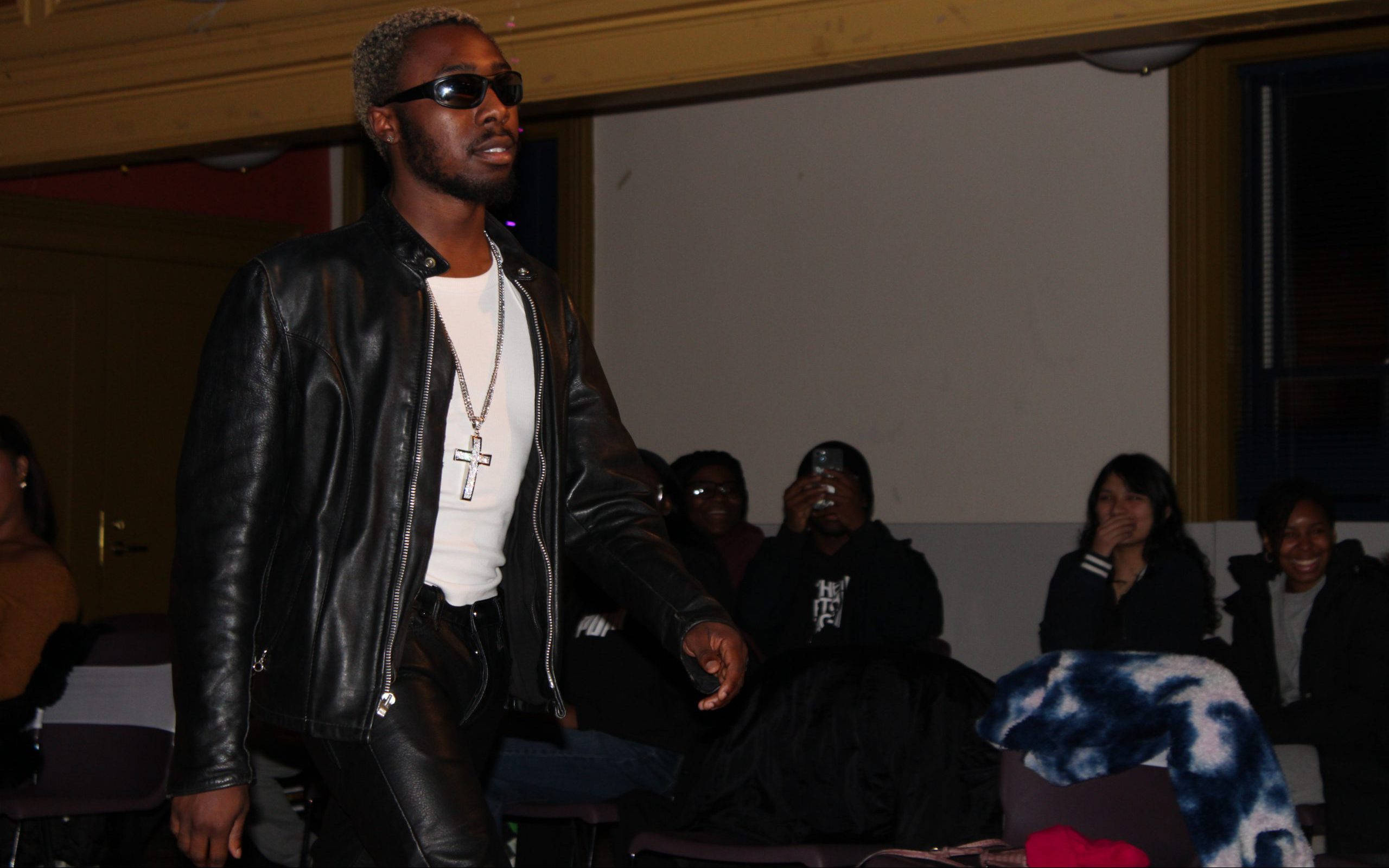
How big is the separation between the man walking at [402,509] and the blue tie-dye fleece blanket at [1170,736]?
147 cm

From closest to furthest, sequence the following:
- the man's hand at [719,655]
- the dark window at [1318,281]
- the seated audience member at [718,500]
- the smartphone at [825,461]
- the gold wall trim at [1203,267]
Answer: the man's hand at [719,655], the smartphone at [825,461], the dark window at [1318,281], the gold wall trim at [1203,267], the seated audience member at [718,500]

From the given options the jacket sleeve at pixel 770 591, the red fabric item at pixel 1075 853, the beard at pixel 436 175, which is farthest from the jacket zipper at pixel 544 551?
the jacket sleeve at pixel 770 591

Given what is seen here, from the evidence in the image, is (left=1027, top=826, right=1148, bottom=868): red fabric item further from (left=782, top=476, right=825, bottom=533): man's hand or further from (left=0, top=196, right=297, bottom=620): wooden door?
(left=0, top=196, right=297, bottom=620): wooden door

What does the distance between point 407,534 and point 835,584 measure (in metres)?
3.72

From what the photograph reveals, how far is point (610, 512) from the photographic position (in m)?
2.25

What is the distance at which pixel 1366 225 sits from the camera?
19.1 feet

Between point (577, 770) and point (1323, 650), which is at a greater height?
point (1323, 650)

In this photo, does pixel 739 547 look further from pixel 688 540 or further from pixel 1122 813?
pixel 1122 813

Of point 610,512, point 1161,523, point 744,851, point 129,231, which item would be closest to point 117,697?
point 744,851

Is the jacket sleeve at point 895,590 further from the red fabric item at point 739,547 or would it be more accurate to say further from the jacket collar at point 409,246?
the jacket collar at point 409,246

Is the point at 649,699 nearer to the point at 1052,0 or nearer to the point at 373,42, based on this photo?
the point at 1052,0

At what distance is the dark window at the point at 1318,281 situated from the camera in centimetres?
582

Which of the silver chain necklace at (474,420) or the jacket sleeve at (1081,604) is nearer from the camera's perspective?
the silver chain necklace at (474,420)

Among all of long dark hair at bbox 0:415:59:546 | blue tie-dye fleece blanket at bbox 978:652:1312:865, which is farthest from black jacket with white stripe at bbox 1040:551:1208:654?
long dark hair at bbox 0:415:59:546
